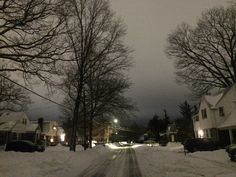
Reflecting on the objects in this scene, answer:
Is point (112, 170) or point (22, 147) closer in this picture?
point (112, 170)

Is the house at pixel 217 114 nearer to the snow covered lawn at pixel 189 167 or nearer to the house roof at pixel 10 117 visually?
the snow covered lawn at pixel 189 167

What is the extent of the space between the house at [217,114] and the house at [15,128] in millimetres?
33281

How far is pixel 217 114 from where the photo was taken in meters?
38.4

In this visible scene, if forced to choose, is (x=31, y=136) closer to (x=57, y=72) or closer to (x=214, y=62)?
(x=214, y=62)

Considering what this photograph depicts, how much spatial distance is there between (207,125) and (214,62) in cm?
1004

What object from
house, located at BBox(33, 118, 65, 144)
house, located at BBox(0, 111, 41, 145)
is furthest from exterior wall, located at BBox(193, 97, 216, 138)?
house, located at BBox(33, 118, 65, 144)

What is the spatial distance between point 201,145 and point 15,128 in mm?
35208

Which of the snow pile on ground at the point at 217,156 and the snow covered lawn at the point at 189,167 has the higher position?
the snow pile on ground at the point at 217,156

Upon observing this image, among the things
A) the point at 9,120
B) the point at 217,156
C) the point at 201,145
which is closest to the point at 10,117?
the point at 9,120

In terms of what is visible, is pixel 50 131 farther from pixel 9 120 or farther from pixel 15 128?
pixel 9 120

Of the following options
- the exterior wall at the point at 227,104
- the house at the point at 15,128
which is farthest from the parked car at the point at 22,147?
the exterior wall at the point at 227,104

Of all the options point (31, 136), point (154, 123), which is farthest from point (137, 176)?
point (154, 123)

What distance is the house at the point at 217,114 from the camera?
35.0m

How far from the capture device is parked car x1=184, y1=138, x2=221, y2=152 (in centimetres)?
3225
